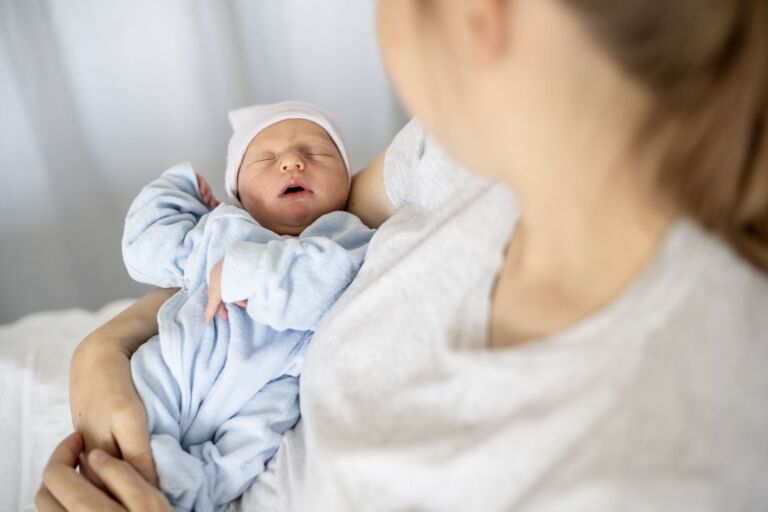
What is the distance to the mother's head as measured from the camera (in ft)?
1.84

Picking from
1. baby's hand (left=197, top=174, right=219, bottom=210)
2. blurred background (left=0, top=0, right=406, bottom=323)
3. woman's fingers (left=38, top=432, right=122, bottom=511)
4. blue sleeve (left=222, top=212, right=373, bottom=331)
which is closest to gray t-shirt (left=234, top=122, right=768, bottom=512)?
blue sleeve (left=222, top=212, right=373, bottom=331)

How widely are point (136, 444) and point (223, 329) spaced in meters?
0.20

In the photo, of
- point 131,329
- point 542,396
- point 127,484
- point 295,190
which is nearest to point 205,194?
point 295,190

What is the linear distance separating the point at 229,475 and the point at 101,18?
1258mm

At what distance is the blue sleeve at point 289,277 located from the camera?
38.4 inches

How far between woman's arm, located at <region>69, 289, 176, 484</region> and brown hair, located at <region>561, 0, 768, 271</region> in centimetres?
70

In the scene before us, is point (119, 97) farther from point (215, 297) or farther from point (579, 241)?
point (579, 241)

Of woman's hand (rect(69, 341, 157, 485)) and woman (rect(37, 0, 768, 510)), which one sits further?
woman's hand (rect(69, 341, 157, 485))

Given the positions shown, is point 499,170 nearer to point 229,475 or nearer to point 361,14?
point 229,475

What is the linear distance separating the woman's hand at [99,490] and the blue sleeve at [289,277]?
25cm

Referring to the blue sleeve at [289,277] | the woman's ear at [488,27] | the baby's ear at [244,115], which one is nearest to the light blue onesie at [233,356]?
the blue sleeve at [289,277]

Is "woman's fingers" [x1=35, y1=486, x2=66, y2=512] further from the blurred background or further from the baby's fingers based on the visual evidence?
the blurred background

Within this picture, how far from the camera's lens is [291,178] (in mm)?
1229

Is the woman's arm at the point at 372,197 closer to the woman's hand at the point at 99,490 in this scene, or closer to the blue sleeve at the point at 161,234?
the blue sleeve at the point at 161,234
